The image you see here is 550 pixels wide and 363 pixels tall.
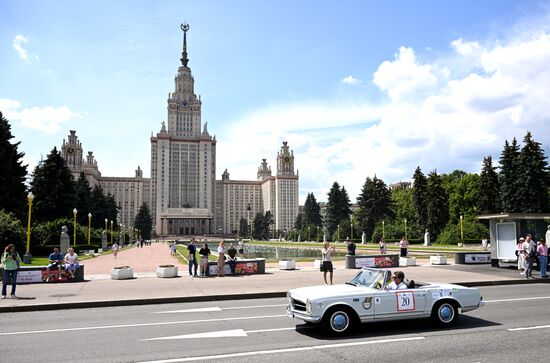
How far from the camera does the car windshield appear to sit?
10.4 metres

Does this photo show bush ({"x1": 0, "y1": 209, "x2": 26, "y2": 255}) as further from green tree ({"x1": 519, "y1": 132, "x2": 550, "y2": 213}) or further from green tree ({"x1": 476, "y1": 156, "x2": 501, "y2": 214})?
green tree ({"x1": 476, "y1": 156, "x2": 501, "y2": 214})

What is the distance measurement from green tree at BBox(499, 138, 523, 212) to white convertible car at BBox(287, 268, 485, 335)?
63083 millimetres

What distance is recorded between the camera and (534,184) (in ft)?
213

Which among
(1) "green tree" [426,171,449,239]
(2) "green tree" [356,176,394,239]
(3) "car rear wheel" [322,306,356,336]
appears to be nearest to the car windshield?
(3) "car rear wheel" [322,306,356,336]

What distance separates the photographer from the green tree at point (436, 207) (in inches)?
3056

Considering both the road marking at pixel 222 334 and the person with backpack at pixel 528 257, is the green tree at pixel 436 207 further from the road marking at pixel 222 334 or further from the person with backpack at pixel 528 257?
the road marking at pixel 222 334

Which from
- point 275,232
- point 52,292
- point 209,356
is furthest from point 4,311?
point 275,232

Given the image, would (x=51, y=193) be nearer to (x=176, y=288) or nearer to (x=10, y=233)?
(x=10, y=233)

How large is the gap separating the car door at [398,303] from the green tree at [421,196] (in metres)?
73.7

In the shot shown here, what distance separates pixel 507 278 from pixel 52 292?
20.4m

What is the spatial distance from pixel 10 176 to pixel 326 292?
4916cm

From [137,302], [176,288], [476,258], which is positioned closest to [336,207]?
[476,258]

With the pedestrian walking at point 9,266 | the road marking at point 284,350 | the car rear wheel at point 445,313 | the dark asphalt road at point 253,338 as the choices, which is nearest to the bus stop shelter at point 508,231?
the dark asphalt road at point 253,338

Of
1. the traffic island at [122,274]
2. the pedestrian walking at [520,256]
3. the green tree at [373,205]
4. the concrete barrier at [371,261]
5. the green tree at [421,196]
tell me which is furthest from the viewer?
the green tree at [373,205]
